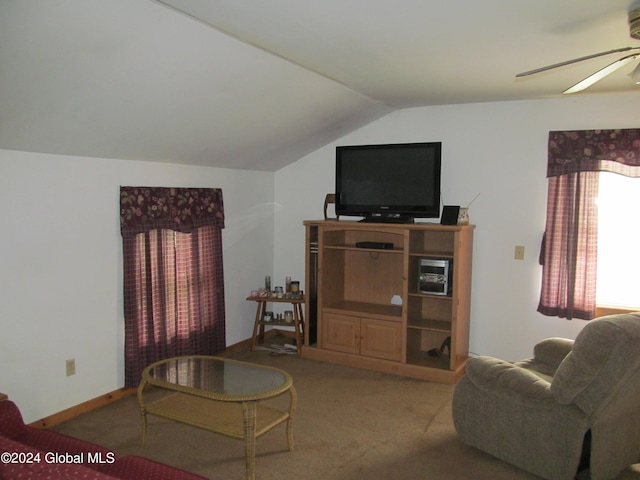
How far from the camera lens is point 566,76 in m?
3.43

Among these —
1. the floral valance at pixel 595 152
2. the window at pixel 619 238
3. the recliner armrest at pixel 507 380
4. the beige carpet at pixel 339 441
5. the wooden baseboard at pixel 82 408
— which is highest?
the floral valance at pixel 595 152

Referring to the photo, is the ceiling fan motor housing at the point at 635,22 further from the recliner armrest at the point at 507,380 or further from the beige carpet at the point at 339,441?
the beige carpet at the point at 339,441

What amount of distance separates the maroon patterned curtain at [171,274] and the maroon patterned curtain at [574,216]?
272 centimetres

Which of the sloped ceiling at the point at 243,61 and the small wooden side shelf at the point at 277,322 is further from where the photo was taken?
the small wooden side shelf at the point at 277,322

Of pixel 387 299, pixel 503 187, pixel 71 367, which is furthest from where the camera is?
pixel 387 299

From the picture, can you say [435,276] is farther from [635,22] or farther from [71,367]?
[71,367]

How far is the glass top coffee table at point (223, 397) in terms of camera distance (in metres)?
2.77

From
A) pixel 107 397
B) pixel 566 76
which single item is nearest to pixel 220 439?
pixel 107 397

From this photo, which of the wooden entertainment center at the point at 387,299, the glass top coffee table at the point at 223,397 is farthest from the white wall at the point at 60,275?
the wooden entertainment center at the point at 387,299

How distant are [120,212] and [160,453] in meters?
1.63

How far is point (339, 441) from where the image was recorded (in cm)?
327

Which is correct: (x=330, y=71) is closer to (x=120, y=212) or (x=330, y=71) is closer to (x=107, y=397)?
(x=120, y=212)

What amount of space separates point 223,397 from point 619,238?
3220 millimetres

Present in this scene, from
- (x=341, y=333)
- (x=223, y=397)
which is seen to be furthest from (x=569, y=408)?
(x=341, y=333)
